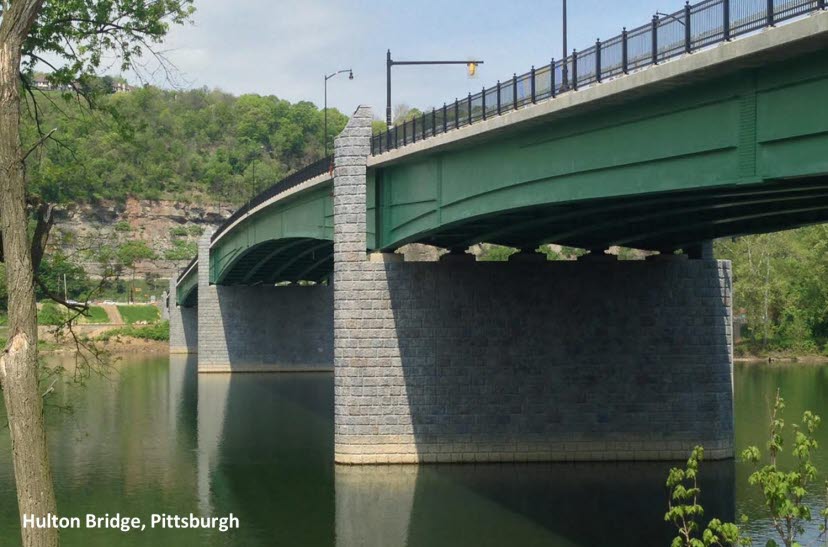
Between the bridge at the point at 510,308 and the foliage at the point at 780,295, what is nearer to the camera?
the bridge at the point at 510,308

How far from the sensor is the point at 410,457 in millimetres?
32469

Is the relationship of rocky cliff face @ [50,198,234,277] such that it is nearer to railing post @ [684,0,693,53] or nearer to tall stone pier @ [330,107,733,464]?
tall stone pier @ [330,107,733,464]

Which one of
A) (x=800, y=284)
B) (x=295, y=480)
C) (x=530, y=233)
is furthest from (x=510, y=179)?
(x=800, y=284)

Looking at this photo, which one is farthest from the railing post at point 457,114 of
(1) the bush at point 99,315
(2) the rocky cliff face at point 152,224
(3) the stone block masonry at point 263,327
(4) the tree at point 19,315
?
(2) the rocky cliff face at point 152,224

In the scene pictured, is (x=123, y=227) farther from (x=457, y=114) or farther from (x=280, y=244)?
(x=457, y=114)

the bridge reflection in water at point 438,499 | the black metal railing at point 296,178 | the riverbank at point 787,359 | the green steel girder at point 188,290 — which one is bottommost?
the bridge reflection in water at point 438,499

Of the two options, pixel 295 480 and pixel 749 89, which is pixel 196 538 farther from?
pixel 749 89

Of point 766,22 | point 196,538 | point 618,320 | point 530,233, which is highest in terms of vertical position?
point 766,22

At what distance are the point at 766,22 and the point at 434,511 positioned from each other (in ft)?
48.2

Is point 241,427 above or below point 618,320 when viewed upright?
below

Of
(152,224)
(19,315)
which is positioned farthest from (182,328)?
(19,315)

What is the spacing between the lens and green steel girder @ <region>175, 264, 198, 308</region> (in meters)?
87.1

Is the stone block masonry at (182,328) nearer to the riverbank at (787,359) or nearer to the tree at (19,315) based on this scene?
the riverbank at (787,359)

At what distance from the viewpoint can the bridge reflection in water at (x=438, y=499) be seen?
984 inches
